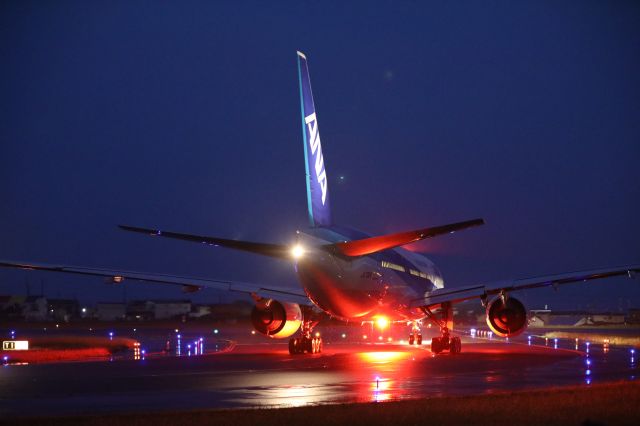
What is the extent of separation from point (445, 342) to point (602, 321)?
72.4 meters

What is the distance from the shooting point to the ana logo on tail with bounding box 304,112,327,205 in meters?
34.2

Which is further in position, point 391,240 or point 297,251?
point 297,251

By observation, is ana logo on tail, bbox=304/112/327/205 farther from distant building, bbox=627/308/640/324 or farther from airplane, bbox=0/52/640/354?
distant building, bbox=627/308/640/324

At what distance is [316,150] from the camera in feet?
113

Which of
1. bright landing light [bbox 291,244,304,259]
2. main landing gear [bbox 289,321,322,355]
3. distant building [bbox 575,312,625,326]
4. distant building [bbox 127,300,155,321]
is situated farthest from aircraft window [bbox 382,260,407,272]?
distant building [bbox 127,300,155,321]

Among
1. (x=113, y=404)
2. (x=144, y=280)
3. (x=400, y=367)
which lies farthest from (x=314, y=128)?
(x=113, y=404)

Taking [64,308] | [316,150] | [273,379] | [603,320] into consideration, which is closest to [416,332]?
[316,150]

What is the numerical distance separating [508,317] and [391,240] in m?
8.45

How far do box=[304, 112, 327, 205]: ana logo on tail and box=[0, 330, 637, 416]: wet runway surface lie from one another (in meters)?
6.53

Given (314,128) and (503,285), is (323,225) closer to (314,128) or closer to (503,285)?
(314,128)

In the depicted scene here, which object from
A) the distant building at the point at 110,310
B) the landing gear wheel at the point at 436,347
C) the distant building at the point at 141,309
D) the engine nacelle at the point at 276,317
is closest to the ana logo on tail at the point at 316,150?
the engine nacelle at the point at 276,317

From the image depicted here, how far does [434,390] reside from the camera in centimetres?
1978

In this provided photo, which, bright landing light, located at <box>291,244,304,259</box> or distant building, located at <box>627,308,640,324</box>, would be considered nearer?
bright landing light, located at <box>291,244,304,259</box>

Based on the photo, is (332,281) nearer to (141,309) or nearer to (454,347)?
(454,347)
